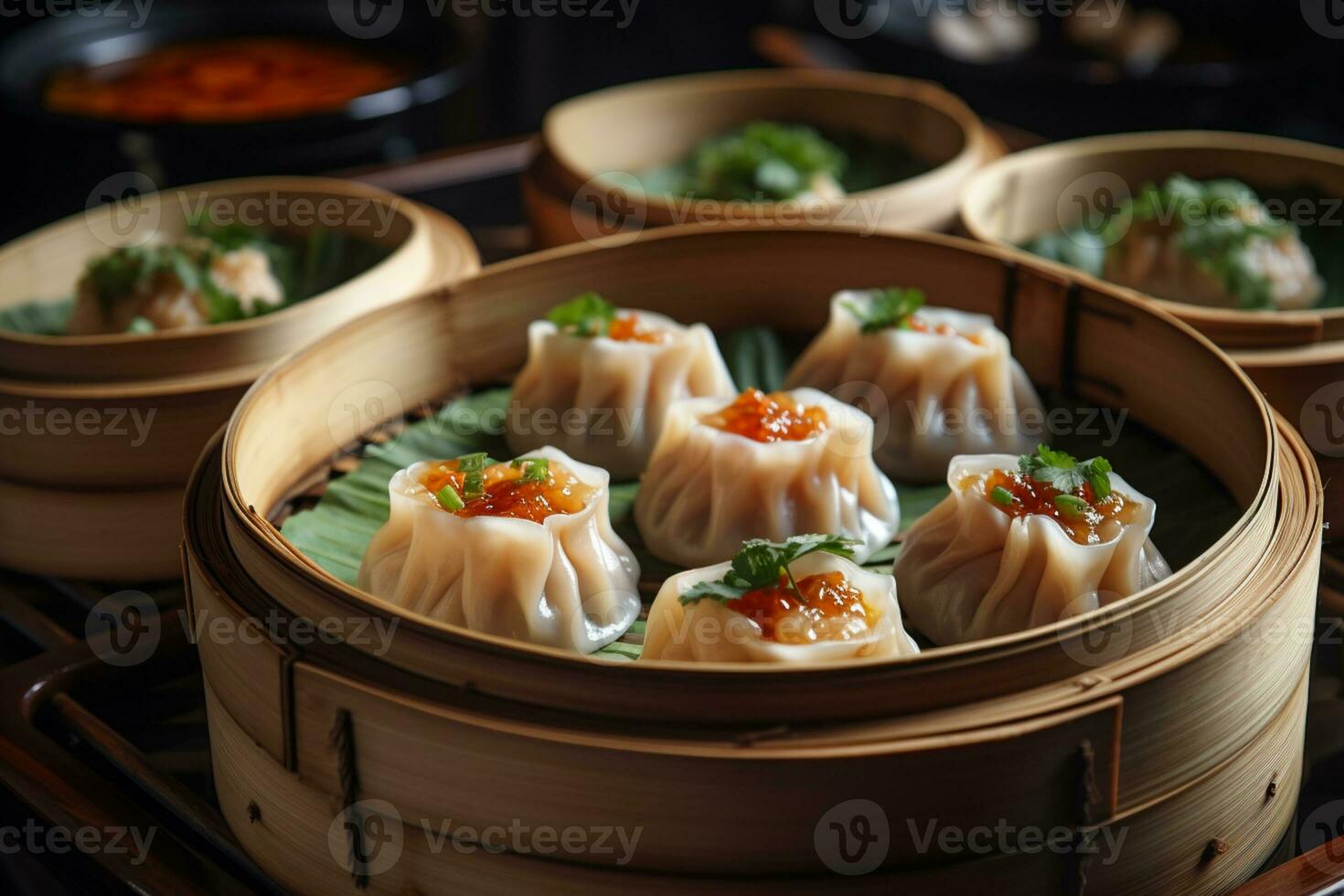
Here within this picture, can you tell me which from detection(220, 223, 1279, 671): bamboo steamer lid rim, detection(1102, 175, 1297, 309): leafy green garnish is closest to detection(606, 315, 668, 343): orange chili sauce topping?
detection(220, 223, 1279, 671): bamboo steamer lid rim

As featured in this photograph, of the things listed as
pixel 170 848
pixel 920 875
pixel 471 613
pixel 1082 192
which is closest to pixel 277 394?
pixel 471 613

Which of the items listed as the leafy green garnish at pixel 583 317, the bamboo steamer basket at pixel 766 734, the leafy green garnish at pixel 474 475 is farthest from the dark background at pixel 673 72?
the bamboo steamer basket at pixel 766 734

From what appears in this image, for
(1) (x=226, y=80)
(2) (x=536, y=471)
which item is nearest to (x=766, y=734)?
(2) (x=536, y=471)

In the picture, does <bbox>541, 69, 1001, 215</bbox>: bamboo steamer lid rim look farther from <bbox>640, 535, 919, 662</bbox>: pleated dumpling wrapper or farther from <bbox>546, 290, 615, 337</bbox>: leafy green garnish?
<bbox>640, 535, 919, 662</bbox>: pleated dumpling wrapper

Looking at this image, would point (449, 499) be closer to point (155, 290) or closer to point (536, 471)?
point (536, 471)

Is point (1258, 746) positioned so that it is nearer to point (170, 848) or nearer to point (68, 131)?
point (170, 848)

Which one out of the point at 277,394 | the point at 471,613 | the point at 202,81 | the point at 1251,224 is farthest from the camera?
the point at 202,81

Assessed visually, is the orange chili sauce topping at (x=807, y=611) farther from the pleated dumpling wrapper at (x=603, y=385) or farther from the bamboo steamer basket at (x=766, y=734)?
the pleated dumpling wrapper at (x=603, y=385)
